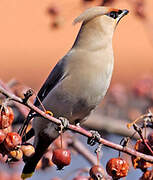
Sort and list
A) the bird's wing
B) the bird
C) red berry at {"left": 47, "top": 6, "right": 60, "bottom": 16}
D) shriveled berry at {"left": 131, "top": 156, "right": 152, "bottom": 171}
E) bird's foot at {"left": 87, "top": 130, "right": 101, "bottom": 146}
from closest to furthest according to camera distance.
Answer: bird's foot at {"left": 87, "top": 130, "right": 101, "bottom": 146} → shriveled berry at {"left": 131, "top": 156, "right": 152, "bottom": 171} → the bird → the bird's wing → red berry at {"left": 47, "top": 6, "right": 60, "bottom": 16}

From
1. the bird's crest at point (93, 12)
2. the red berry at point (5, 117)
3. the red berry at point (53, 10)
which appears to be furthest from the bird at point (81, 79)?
the red berry at point (5, 117)

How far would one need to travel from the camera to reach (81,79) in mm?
3967

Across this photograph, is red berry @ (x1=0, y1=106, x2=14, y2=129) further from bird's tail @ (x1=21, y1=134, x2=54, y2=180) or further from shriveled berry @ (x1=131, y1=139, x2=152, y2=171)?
bird's tail @ (x1=21, y1=134, x2=54, y2=180)

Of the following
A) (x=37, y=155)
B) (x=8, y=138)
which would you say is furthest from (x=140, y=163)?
(x=37, y=155)

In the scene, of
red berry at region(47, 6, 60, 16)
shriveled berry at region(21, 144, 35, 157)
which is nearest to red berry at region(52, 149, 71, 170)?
shriveled berry at region(21, 144, 35, 157)

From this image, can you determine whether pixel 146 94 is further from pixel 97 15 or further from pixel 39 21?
pixel 39 21

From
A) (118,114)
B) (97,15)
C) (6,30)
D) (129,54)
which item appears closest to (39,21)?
(6,30)

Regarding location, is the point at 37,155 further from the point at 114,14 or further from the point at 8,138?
the point at 8,138

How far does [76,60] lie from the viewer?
161 inches

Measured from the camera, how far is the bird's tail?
13.1 feet

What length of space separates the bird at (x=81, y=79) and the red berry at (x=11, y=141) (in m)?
0.88

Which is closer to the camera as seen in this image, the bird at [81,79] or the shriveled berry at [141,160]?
the shriveled berry at [141,160]

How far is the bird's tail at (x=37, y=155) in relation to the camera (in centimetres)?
398

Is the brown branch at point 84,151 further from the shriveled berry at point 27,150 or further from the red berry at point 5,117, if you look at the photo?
the red berry at point 5,117
